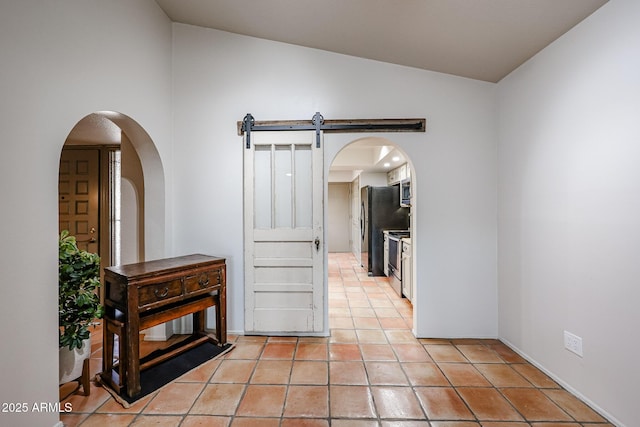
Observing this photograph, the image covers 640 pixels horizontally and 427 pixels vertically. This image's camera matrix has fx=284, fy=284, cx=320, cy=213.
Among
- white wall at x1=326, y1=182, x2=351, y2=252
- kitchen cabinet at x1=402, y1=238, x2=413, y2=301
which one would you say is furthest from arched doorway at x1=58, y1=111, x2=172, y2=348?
white wall at x1=326, y1=182, x2=351, y2=252

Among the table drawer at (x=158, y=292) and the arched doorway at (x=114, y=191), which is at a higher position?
the arched doorway at (x=114, y=191)

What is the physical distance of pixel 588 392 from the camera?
1840mm

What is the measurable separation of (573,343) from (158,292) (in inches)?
115

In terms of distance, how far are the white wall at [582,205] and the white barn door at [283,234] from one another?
1768 millimetres

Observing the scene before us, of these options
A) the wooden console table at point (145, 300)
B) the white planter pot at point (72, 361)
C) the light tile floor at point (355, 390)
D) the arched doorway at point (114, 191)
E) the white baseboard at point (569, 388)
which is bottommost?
the light tile floor at point (355, 390)

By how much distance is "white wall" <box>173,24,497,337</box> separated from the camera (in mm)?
2754

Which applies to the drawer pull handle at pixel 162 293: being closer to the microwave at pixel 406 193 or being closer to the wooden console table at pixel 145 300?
the wooden console table at pixel 145 300

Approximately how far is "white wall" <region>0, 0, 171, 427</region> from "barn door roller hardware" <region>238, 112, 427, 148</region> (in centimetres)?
116

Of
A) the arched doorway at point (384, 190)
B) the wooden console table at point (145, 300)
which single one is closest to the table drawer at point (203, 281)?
the wooden console table at point (145, 300)

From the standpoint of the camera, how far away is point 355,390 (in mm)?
1987

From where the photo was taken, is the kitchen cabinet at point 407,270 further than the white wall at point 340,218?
No

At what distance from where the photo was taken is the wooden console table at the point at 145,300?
189 cm

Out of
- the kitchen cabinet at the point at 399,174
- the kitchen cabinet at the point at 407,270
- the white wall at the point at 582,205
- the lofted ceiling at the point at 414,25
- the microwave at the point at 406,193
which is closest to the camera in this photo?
the white wall at the point at 582,205

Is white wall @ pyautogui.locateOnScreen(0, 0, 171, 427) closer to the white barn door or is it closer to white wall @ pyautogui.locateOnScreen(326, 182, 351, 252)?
the white barn door
